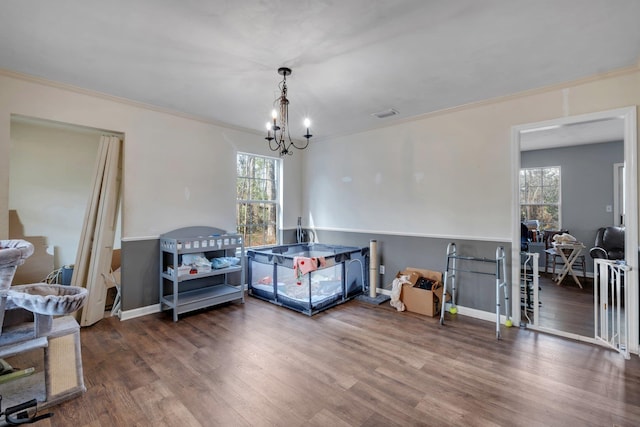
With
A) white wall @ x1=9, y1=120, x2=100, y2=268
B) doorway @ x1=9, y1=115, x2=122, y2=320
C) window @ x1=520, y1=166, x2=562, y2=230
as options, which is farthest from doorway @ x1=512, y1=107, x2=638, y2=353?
white wall @ x1=9, y1=120, x2=100, y2=268

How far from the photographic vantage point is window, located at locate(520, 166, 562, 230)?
5910mm

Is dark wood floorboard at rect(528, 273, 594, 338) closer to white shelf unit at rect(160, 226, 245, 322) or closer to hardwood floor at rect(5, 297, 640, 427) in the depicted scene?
hardwood floor at rect(5, 297, 640, 427)

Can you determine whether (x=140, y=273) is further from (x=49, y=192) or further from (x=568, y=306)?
(x=568, y=306)

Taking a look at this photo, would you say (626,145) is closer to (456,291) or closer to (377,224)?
(456,291)

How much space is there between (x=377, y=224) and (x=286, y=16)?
10.5 feet

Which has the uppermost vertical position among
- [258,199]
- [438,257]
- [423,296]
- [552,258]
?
[258,199]

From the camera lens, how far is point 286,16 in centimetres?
192

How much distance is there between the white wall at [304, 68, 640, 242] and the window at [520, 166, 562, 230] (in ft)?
10.1

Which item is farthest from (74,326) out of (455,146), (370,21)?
(455,146)

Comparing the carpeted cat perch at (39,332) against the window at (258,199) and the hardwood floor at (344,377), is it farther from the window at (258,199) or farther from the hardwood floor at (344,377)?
the window at (258,199)

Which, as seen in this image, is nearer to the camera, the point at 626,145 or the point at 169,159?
the point at 626,145

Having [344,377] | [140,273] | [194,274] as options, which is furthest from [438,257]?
[140,273]

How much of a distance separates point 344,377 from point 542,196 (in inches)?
241

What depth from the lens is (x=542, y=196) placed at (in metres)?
6.09
